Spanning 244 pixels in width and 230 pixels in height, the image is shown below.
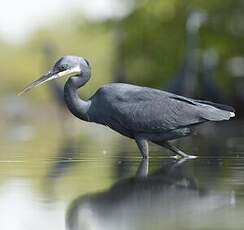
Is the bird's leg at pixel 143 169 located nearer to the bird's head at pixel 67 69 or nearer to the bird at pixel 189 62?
the bird's head at pixel 67 69

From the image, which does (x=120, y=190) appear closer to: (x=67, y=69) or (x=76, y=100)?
(x=76, y=100)

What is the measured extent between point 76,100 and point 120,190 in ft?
11.1

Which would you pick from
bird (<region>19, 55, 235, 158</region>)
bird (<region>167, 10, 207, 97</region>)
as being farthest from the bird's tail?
bird (<region>167, 10, 207, 97</region>)

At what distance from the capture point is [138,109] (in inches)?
481

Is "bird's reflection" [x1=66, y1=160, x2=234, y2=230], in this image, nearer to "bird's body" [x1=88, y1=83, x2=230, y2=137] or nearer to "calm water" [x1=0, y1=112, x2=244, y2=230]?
"calm water" [x1=0, y1=112, x2=244, y2=230]

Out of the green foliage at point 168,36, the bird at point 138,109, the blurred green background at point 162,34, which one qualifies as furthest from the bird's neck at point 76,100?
the green foliage at point 168,36

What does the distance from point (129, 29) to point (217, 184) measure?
2591cm

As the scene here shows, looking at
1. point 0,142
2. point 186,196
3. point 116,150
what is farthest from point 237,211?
point 0,142

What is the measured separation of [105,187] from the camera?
941 cm

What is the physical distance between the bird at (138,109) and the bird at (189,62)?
15177 millimetres

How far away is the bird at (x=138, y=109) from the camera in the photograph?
1212 centimetres

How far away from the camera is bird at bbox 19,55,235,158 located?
Result: 12117mm

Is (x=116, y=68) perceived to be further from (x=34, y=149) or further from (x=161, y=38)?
(x=34, y=149)

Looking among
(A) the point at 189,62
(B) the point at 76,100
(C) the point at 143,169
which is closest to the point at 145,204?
(C) the point at 143,169
